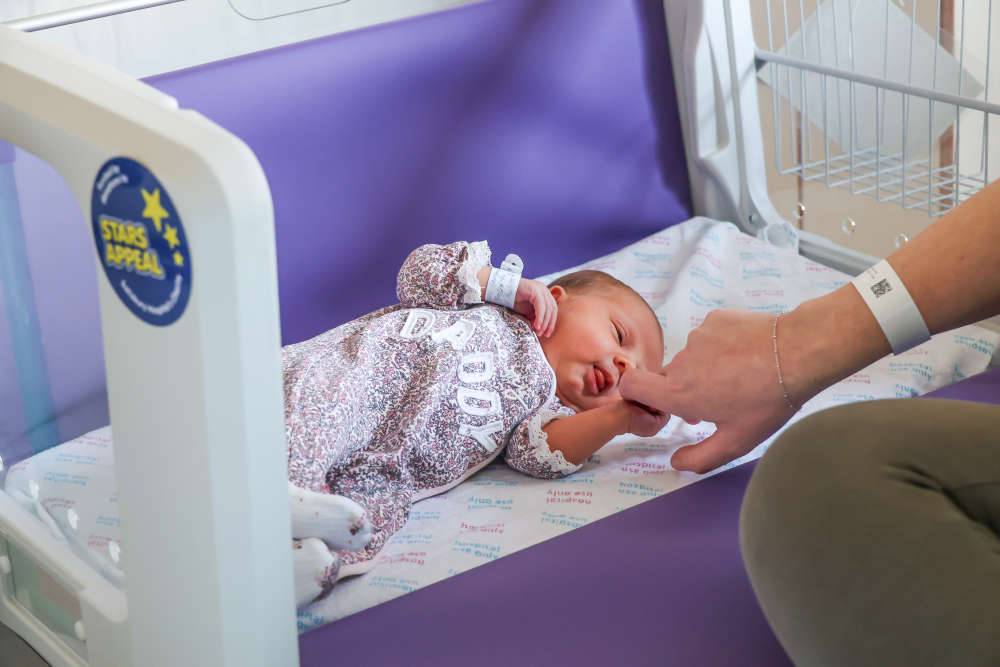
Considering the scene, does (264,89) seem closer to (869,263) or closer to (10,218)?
(10,218)

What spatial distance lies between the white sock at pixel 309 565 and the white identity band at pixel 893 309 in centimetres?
59

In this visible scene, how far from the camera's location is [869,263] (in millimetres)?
1859

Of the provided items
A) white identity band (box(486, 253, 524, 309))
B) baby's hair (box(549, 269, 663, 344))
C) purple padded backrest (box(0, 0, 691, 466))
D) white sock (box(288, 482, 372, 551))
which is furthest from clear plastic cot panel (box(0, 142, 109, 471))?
baby's hair (box(549, 269, 663, 344))

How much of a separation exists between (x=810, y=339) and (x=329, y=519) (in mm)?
515

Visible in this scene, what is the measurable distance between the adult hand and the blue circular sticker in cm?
57

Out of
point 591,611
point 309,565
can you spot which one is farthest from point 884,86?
point 309,565

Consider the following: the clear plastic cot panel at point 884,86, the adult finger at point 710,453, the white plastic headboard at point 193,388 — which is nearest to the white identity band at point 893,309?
the adult finger at point 710,453

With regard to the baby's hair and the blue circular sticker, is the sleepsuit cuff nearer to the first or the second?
the baby's hair

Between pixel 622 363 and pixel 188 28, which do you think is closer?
pixel 622 363

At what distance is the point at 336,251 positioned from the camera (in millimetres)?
1679

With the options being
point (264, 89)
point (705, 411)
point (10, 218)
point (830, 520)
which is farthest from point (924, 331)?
point (264, 89)

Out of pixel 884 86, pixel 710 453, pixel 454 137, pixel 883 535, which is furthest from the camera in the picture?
pixel 454 137

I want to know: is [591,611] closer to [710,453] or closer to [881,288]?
[710,453]

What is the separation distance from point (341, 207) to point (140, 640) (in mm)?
900
